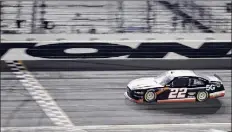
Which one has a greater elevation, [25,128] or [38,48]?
[38,48]

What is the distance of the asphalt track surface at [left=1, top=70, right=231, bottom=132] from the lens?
1190 cm

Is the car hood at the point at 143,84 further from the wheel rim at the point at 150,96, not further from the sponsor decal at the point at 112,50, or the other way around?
the sponsor decal at the point at 112,50

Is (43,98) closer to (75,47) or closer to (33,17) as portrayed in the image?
(75,47)

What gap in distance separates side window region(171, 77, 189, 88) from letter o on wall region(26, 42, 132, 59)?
12.3ft

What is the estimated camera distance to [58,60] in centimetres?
1534

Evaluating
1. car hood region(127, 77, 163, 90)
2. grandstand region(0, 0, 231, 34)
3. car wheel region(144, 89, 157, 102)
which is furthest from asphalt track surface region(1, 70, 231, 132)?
grandstand region(0, 0, 231, 34)

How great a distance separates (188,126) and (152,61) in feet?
13.2

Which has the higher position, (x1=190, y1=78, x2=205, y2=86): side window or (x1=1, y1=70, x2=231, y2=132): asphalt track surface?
(x1=190, y1=78, x2=205, y2=86): side window

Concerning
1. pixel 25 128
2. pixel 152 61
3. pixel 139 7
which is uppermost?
pixel 139 7

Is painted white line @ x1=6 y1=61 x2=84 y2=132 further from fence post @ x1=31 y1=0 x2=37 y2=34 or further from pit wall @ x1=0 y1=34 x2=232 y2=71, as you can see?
fence post @ x1=31 y1=0 x2=37 y2=34

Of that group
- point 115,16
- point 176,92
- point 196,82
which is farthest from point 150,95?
point 115,16

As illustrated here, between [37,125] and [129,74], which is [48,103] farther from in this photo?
[129,74]

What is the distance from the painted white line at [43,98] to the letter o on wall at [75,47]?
0.94m

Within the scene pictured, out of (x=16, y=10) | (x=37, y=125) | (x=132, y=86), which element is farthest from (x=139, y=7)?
(x=37, y=125)
